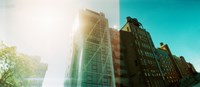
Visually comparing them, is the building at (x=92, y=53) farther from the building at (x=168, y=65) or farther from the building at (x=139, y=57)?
the building at (x=168, y=65)

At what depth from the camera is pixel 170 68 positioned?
5691 centimetres

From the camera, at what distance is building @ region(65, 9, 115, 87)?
45.5 feet

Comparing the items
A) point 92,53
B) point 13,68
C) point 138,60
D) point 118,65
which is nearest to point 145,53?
point 138,60

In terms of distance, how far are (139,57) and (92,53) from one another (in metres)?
14.7

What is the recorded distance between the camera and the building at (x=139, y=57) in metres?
30.0

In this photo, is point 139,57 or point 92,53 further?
point 139,57

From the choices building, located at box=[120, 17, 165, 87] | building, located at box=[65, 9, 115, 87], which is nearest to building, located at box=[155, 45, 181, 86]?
building, located at box=[120, 17, 165, 87]

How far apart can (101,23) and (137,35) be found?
28888mm

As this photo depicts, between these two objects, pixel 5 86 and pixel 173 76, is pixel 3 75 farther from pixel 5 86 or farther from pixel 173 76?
pixel 173 76

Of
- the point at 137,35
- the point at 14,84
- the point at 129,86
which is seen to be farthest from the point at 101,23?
the point at 137,35

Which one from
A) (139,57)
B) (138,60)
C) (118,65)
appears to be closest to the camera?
(118,65)

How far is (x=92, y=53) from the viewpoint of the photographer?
25.2 meters

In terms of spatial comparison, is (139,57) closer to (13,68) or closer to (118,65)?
(118,65)

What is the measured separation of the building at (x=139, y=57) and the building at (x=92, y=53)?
12.0 meters
